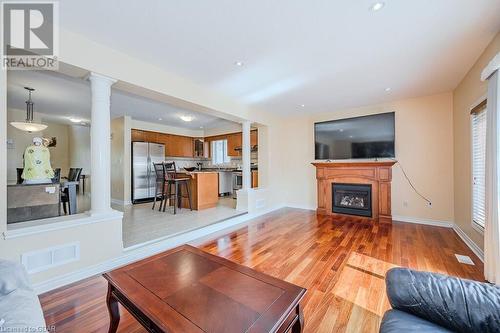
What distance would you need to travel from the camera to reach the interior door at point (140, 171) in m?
5.82

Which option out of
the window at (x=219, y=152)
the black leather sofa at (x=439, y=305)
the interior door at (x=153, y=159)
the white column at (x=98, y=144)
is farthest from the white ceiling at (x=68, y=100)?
the black leather sofa at (x=439, y=305)

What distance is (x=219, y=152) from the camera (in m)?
7.94

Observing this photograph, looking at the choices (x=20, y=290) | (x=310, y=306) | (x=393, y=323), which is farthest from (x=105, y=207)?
(x=393, y=323)

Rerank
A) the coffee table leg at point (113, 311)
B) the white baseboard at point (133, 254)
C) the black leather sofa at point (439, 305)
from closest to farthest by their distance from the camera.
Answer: the black leather sofa at point (439, 305), the coffee table leg at point (113, 311), the white baseboard at point (133, 254)

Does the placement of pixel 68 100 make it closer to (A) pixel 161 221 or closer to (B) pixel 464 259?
(A) pixel 161 221

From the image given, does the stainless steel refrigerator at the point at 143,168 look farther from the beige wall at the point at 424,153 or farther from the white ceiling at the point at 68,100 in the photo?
the beige wall at the point at 424,153

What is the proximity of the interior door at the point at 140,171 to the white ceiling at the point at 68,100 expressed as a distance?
0.85 meters

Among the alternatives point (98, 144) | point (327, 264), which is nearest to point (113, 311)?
point (98, 144)

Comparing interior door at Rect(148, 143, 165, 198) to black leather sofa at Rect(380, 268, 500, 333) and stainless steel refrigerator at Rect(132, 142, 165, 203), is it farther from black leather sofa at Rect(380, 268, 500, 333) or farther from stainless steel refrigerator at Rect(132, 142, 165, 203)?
black leather sofa at Rect(380, 268, 500, 333)

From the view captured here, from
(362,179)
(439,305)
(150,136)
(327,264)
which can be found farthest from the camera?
(150,136)

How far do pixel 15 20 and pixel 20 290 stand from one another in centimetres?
223

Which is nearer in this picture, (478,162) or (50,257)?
(50,257)

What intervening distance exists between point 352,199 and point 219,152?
502 centimetres

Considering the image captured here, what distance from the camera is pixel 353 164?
14.3ft
